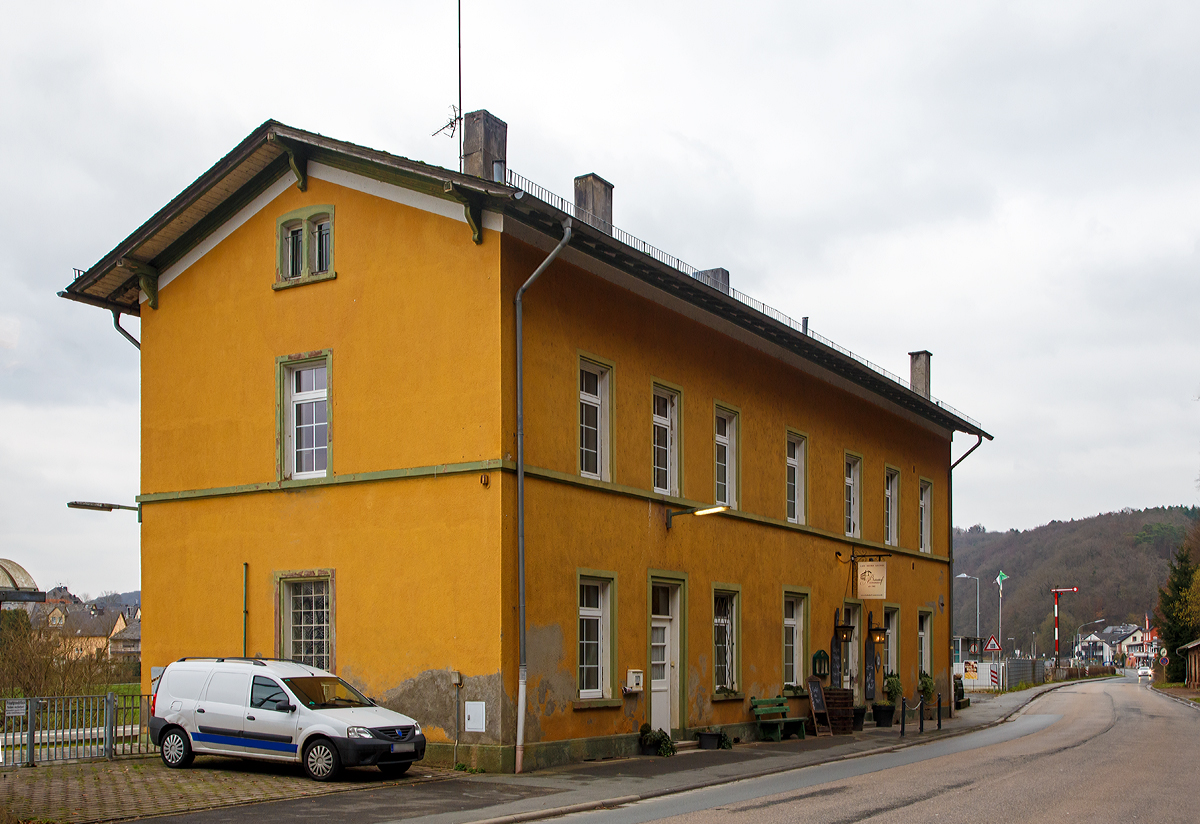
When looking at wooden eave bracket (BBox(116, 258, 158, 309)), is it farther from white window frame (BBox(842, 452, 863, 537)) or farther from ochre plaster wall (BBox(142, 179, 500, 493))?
white window frame (BBox(842, 452, 863, 537))

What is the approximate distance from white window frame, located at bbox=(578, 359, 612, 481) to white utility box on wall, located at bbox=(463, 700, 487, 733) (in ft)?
13.9

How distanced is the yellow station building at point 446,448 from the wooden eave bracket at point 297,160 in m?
0.03

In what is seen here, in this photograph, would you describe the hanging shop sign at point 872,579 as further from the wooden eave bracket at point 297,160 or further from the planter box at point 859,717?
the wooden eave bracket at point 297,160

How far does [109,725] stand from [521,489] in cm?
673

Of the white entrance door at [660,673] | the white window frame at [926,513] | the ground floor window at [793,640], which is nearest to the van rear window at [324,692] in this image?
the white entrance door at [660,673]

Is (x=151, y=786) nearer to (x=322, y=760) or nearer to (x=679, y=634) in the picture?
(x=322, y=760)

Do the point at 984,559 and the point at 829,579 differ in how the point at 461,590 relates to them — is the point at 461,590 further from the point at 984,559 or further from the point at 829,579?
the point at 984,559

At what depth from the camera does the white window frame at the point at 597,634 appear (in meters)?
18.5

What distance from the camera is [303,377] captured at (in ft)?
63.6

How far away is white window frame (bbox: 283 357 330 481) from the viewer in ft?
62.3

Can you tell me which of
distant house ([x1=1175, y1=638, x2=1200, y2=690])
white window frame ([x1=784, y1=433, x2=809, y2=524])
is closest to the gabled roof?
white window frame ([x1=784, y1=433, x2=809, y2=524])

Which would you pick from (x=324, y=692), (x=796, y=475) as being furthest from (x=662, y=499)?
(x=324, y=692)

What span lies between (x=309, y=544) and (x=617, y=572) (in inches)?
190

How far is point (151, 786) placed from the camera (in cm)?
1439
